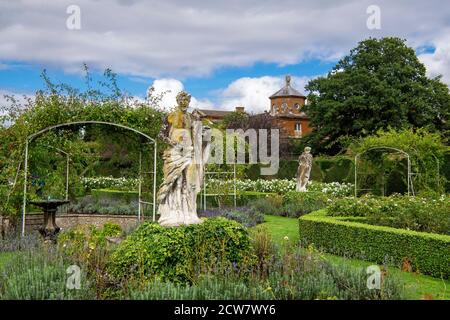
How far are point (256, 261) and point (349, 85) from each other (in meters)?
27.8

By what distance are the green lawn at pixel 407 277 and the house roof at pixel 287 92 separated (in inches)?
2011

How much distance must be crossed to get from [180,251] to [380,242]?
424 cm

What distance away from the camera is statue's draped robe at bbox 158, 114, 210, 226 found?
8070 mm

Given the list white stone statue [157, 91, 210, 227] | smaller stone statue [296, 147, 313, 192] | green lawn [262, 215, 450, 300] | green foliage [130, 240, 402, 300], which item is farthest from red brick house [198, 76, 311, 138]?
green foliage [130, 240, 402, 300]

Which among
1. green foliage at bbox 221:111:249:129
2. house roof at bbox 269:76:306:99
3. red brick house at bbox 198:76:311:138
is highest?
house roof at bbox 269:76:306:99

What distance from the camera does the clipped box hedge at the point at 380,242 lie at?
8.36 meters

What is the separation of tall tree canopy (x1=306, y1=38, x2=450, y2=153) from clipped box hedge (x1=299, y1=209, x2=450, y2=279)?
68.9 feet

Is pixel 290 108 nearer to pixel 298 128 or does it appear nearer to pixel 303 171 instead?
pixel 298 128

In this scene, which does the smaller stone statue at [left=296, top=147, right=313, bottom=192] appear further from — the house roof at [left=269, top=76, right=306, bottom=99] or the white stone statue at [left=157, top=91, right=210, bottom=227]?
the house roof at [left=269, top=76, right=306, bottom=99]

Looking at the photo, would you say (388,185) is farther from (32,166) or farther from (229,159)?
(32,166)

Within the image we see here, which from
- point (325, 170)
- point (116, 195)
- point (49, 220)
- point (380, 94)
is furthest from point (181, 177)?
point (380, 94)

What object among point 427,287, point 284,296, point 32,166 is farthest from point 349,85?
point 284,296

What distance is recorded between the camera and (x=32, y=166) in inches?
517

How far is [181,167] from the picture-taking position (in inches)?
318
